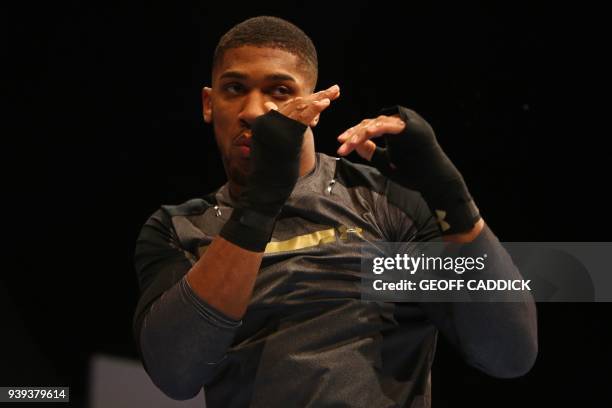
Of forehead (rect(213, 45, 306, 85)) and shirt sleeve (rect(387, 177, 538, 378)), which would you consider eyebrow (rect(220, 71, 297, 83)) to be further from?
shirt sleeve (rect(387, 177, 538, 378))

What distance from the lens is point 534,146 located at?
1.67 meters

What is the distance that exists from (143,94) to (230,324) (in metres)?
1.00

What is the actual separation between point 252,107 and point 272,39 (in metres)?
0.13

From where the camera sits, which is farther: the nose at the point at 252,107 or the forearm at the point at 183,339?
the nose at the point at 252,107

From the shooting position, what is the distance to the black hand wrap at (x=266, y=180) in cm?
94

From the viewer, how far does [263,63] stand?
114 centimetres

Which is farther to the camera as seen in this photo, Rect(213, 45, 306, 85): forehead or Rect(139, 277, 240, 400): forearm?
Rect(213, 45, 306, 85): forehead

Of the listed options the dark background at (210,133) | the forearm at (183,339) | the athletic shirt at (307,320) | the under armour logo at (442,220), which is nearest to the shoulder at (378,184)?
the athletic shirt at (307,320)

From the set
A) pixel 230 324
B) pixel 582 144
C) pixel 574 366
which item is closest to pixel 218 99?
pixel 230 324

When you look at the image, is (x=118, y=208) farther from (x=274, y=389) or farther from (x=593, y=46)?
(x=593, y=46)

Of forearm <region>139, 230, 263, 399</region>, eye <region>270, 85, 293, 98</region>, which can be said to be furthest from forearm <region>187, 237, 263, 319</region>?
eye <region>270, 85, 293, 98</region>

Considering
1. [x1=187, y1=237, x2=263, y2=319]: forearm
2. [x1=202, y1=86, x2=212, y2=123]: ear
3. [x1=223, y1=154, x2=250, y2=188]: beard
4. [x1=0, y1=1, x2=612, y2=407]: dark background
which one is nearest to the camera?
[x1=187, y1=237, x2=263, y2=319]: forearm

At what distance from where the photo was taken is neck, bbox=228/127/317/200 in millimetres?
1163

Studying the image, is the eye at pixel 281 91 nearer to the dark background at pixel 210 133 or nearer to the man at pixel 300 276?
the man at pixel 300 276
